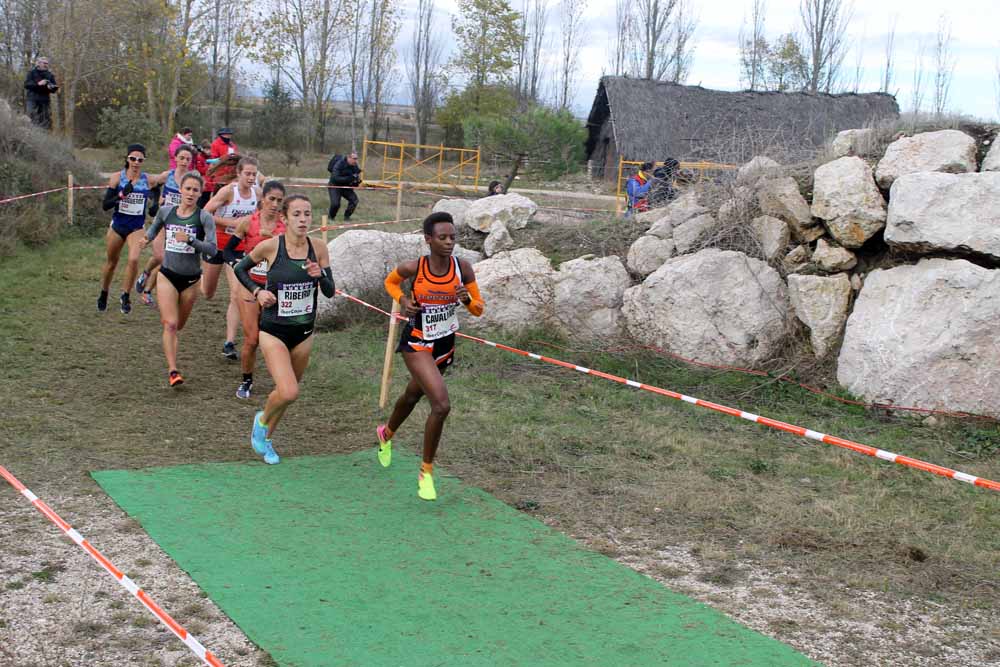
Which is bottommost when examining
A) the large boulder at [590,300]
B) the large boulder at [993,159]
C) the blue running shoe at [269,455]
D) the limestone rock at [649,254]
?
the blue running shoe at [269,455]

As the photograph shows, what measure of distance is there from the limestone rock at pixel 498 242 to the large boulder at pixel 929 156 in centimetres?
497

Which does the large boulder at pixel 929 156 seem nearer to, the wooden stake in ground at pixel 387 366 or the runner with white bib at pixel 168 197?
the wooden stake in ground at pixel 387 366

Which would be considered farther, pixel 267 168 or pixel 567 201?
pixel 267 168

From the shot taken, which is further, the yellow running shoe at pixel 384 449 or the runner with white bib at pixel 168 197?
the runner with white bib at pixel 168 197

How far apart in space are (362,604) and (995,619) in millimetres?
3255

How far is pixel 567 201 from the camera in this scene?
27984mm

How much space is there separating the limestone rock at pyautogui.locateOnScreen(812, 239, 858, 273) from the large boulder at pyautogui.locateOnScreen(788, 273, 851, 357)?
16cm

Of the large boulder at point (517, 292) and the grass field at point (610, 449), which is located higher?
the large boulder at point (517, 292)

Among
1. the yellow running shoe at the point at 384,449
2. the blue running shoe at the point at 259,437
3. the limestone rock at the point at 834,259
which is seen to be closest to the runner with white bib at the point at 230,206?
the blue running shoe at the point at 259,437

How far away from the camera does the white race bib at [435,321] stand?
655 cm

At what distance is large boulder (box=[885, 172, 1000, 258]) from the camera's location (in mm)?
8875

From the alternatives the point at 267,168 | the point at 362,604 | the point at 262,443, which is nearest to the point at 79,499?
the point at 262,443

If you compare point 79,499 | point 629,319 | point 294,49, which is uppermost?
point 294,49

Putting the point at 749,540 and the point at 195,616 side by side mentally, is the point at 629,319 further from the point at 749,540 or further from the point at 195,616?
the point at 195,616
